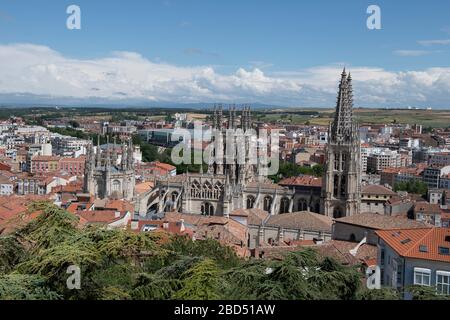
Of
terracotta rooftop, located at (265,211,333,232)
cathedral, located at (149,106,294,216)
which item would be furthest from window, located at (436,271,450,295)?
cathedral, located at (149,106,294,216)

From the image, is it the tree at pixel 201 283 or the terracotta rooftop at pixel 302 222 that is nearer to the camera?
the tree at pixel 201 283

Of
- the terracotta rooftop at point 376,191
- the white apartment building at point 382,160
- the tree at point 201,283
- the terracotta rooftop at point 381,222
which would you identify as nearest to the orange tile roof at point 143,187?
the terracotta rooftop at point 376,191

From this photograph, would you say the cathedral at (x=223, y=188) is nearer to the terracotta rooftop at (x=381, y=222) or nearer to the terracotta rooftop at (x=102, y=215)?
the terracotta rooftop at (x=102, y=215)

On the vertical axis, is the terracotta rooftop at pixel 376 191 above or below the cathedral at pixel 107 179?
below

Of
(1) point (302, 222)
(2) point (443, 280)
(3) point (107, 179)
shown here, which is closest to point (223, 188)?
(3) point (107, 179)

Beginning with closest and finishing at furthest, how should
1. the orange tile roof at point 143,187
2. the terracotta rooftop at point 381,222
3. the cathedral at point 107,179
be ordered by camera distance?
the terracotta rooftop at point 381,222, the cathedral at point 107,179, the orange tile roof at point 143,187
